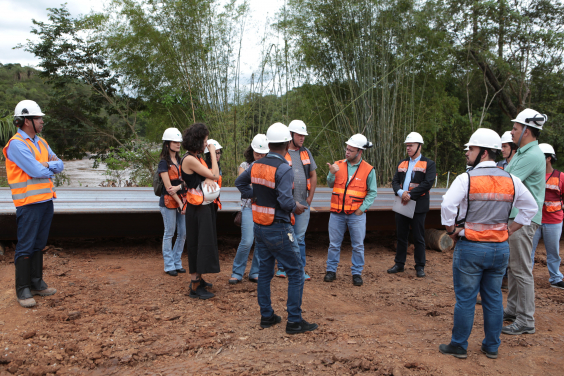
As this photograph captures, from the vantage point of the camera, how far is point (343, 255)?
590 centimetres

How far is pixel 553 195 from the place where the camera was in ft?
14.4

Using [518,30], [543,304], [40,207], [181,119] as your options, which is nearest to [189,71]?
[181,119]

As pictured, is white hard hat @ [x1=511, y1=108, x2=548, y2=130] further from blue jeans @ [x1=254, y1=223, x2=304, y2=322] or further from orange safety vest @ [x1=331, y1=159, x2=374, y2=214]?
blue jeans @ [x1=254, y1=223, x2=304, y2=322]

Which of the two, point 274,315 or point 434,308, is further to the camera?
point 434,308

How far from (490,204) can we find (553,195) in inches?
96.4

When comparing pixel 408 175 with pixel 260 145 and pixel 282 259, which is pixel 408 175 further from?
pixel 282 259

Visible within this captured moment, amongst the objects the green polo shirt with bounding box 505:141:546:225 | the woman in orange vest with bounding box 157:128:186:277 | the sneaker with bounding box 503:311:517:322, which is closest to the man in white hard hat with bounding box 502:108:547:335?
the green polo shirt with bounding box 505:141:546:225

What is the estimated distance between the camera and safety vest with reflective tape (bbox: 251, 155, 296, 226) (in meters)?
2.93

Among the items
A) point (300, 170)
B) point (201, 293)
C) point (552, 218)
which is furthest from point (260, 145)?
point (552, 218)

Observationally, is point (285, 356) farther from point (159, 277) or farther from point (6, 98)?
point (6, 98)

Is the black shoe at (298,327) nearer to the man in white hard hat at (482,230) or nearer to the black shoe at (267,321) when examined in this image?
the black shoe at (267,321)

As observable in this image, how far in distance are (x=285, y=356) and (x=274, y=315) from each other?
53 cm

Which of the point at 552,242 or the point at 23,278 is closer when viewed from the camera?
the point at 23,278

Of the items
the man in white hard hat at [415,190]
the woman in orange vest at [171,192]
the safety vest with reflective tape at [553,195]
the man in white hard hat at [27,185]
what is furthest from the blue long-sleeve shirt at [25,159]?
the safety vest with reflective tape at [553,195]
